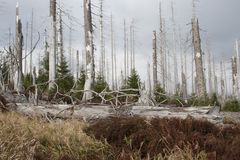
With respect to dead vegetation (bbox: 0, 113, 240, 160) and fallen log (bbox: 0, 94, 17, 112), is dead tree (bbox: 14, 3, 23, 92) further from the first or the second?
dead vegetation (bbox: 0, 113, 240, 160)

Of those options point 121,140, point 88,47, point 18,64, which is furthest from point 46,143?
point 88,47

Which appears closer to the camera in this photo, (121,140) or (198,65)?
(121,140)

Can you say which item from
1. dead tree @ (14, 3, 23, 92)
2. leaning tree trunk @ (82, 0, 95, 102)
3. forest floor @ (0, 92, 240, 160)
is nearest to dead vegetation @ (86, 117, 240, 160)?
forest floor @ (0, 92, 240, 160)

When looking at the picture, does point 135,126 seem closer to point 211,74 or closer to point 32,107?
point 32,107

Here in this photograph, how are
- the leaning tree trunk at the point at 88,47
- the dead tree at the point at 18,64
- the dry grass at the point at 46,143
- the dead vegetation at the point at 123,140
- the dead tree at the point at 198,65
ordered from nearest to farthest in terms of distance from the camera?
the dry grass at the point at 46,143
the dead vegetation at the point at 123,140
the dead tree at the point at 18,64
the leaning tree trunk at the point at 88,47
the dead tree at the point at 198,65

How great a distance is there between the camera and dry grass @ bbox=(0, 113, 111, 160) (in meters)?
5.13

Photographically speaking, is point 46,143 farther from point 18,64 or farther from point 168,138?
point 18,64

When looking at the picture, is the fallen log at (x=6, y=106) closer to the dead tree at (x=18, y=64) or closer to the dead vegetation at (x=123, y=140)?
the dead vegetation at (x=123, y=140)

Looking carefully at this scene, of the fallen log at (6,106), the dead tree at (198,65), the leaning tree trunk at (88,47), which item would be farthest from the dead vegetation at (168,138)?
the dead tree at (198,65)

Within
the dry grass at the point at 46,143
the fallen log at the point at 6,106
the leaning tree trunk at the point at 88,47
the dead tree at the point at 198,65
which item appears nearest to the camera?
the dry grass at the point at 46,143

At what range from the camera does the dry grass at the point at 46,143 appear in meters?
5.13

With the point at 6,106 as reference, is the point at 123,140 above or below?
below

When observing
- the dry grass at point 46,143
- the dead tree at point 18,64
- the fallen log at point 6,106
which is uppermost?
the dead tree at point 18,64

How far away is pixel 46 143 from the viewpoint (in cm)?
627
